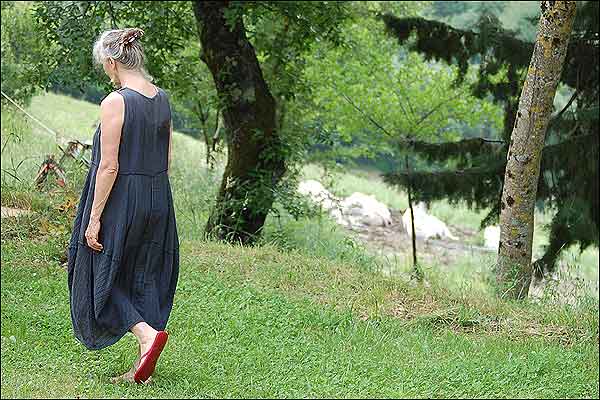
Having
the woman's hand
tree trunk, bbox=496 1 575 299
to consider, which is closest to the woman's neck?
the woman's hand

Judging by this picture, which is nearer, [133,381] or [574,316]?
[133,381]

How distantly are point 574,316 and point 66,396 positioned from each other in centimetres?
428

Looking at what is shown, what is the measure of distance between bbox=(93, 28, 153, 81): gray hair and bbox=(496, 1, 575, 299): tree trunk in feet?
13.1

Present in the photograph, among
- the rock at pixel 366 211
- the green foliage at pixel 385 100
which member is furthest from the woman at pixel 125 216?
the rock at pixel 366 211

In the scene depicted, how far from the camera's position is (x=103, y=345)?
194 inches

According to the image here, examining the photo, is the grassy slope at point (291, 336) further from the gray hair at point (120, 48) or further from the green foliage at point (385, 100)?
the green foliage at point (385, 100)

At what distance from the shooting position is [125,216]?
4.84m

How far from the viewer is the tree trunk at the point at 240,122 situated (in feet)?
36.6

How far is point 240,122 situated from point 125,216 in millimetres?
6535

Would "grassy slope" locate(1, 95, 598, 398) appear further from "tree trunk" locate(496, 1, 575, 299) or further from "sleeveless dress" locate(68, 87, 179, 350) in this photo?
"tree trunk" locate(496, 1, 575, 299)

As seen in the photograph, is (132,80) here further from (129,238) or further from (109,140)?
(129,238)

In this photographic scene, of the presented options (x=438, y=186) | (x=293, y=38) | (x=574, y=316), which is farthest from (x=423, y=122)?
(x=574, y=316)

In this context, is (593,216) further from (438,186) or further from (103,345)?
(103,345)

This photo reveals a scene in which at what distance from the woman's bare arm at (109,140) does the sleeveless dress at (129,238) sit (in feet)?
0.14
